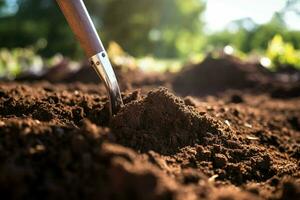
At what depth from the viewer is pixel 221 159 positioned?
230 cm

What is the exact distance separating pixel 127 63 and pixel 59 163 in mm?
8450

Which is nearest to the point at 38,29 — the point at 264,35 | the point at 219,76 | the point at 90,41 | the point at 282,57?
the point at 264,35

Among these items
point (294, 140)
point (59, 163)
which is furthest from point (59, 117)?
point (294, 140)

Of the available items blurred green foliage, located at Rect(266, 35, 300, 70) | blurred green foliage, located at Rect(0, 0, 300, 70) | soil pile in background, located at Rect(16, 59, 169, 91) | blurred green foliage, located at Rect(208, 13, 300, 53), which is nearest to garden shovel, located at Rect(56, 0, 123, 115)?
soil pile in background, located at Rect(16, 59, 169, 91)

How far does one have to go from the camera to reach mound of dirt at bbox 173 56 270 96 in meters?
8.43

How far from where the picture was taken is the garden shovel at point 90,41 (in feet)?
8.79

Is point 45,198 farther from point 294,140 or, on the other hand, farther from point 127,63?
point 127,63

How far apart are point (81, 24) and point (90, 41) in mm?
122

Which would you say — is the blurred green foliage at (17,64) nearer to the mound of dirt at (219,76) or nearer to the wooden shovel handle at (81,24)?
the mound of dirt at (219,76)

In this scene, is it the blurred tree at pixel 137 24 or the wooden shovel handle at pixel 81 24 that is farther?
the blurred tree at pixel 137 24

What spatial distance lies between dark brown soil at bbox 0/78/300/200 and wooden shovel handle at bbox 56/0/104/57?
1.37 feet

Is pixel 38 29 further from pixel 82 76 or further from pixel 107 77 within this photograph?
pixel 107 77

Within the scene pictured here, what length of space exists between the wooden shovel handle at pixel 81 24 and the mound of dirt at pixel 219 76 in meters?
5.28

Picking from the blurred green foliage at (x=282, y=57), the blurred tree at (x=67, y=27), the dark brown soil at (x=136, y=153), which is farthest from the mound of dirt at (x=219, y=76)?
the blurred tree at (x=67, y=27)
